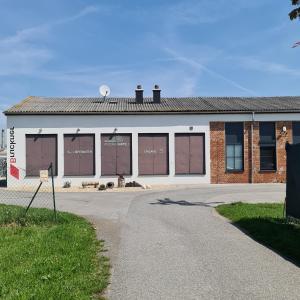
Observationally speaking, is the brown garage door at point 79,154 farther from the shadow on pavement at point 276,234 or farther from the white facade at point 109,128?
the shadow on pavement at point 276,234

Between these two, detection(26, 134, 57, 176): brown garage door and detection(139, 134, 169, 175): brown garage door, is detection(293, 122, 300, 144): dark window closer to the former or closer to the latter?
detection(139, 134, 169, 175): brown garage door

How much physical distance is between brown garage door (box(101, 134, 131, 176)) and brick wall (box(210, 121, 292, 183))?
5541mm

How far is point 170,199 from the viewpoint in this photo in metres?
20.3

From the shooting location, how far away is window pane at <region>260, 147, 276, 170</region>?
30812mm

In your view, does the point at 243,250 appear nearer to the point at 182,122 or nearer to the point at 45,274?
the point at 45,274

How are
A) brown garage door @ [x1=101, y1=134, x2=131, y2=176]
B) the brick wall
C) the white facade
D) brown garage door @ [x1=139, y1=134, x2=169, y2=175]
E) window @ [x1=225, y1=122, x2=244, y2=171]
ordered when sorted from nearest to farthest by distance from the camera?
the white facade
brown garage door @ [x1=101, y1=134, x2=131, y2=176]
brown garage door @ [x1=139, y1=134, x2=169, y2=175]
the brick wall
window @ [x1=225, y1=122, x2=244, y2=171]

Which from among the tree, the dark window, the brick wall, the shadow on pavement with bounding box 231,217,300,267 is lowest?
the shadow on pavement with bounding box 231,217,300,267

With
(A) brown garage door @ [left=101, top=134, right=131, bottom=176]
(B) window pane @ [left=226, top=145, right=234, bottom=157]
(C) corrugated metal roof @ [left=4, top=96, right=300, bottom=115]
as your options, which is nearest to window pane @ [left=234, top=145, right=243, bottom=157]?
(B) window pane @ [left=226, top=145, right=234, bottom=157]

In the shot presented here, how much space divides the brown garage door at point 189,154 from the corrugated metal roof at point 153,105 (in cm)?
176

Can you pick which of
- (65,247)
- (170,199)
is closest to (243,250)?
(65,247)

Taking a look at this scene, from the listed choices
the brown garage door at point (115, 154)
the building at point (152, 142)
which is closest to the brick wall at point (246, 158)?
the building at point (152, 142)

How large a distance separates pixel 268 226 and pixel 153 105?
21.9 meters

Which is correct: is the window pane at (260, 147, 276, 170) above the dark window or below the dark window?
below

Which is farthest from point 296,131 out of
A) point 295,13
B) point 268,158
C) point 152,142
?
point 295,13
